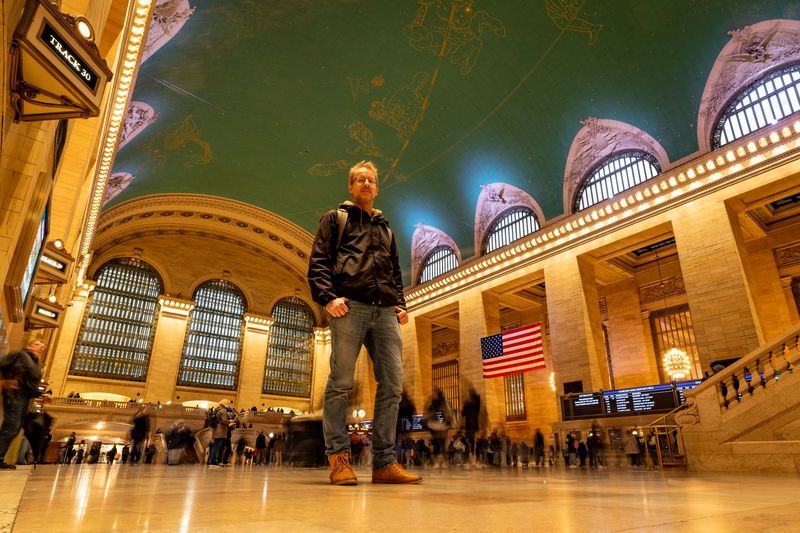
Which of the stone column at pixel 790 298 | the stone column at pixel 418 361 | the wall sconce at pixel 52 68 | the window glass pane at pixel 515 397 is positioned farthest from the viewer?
the window glass pane at pixel 515 397

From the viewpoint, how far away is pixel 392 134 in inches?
590

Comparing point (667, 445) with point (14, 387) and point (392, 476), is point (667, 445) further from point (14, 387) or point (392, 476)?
point (14, 387)

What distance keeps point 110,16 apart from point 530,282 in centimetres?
1306

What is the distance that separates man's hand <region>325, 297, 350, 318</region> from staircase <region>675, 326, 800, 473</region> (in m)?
5.00

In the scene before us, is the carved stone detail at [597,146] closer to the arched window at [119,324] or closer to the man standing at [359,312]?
the man standing at [359,312]

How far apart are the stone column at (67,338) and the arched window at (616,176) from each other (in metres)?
19.8

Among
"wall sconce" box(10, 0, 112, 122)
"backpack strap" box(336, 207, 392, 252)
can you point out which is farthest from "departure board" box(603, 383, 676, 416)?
"wall sconce" box(10, 0, 112, 122)

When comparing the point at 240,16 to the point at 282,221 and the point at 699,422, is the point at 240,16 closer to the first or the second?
the point at 282,221

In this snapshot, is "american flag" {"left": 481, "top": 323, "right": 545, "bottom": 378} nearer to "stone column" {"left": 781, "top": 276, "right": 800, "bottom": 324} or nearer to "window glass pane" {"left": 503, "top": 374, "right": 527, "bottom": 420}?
"window glass pane" {"left": 503, "top": 374, "right": 527, "bottom": 420}

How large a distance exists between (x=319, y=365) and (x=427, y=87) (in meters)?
16.8

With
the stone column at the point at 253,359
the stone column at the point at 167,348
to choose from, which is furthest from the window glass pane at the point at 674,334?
the stone column at the point at 167,348

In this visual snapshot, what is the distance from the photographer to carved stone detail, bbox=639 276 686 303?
1444cm

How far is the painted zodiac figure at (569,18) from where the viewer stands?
1041 cm

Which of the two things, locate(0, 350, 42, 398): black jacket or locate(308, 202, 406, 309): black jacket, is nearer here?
locate(308, 202, 406, 309): black jacket
